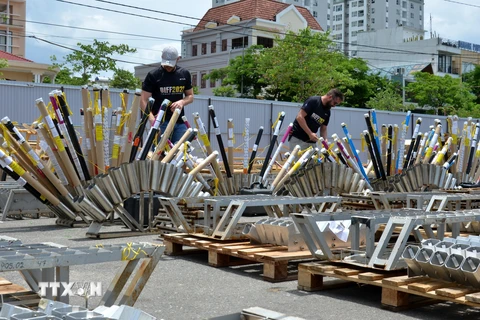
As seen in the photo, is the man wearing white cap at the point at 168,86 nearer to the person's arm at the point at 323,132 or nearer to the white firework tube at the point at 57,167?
the white firework tube at the point at 57,167

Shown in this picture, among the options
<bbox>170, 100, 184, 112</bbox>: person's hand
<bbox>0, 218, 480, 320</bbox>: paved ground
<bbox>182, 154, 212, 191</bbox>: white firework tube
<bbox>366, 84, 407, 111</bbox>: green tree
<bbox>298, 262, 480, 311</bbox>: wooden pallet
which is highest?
<bbox>366, 84, 407, 111</bbox>: green tree

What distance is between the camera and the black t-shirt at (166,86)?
10923 mm

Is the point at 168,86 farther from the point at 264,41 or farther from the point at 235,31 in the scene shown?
the point at 235,31

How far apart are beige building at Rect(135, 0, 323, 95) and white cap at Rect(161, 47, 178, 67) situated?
6051 cm

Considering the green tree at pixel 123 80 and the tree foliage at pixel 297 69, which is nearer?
the tree foliage at pixel 297 69

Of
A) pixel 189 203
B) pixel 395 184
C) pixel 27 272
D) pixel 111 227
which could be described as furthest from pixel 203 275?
pixel 395 184

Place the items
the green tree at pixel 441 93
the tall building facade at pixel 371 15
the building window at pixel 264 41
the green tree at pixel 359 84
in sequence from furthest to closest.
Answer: the tall building facade at pixel 371 15, the building window at pixel 264 41, the green tree at pixel 441 93, the green tree at pixel 359 84

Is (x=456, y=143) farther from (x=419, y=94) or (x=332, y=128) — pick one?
A: (x=419, y=94)

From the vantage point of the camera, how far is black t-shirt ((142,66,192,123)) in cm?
1092

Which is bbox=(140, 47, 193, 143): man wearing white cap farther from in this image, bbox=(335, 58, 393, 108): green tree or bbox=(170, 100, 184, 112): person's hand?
bbox=(335, 58, 393, 108): green tree

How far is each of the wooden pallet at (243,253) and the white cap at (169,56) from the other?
3.34m

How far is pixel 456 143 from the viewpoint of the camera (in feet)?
48.9

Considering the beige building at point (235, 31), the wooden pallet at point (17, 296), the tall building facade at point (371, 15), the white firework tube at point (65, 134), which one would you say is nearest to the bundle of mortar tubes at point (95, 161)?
the white firework tube at point (65, 134)

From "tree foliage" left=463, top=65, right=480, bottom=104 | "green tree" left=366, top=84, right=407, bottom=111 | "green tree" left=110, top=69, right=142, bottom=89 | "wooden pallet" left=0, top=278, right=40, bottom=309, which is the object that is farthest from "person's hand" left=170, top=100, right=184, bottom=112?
"tree foliage" left=463, top=65, right=480, bottom=104
